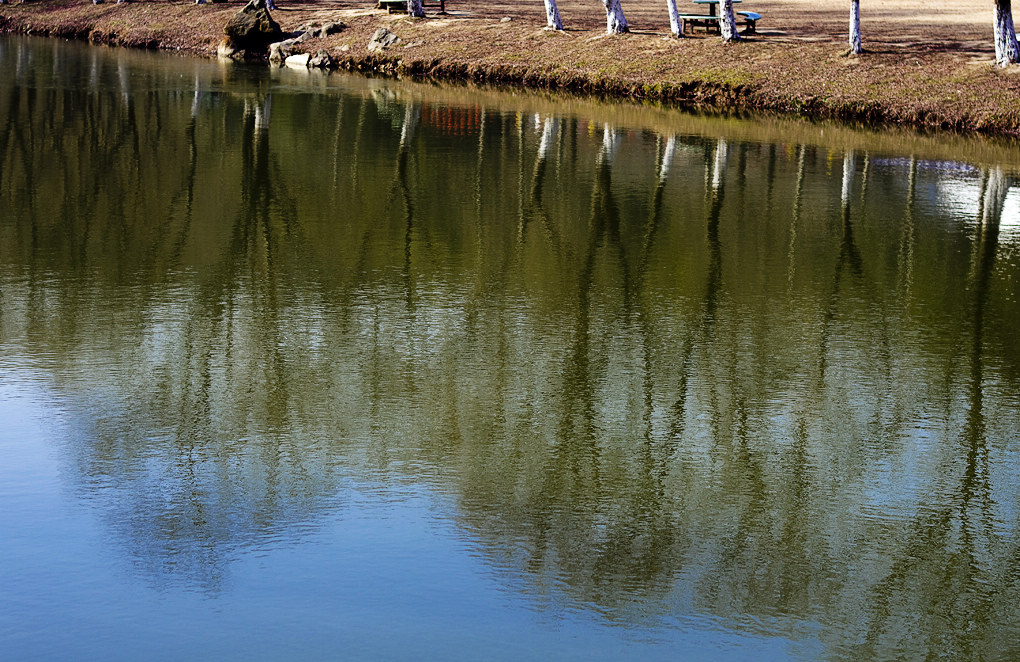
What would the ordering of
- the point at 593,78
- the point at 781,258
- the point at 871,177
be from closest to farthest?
the point at 781,258, the point at 871,177, the point at 593,78

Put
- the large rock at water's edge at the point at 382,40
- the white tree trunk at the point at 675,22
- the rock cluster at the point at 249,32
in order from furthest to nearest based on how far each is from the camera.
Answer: the rock cluster at the point at 249,32 < the large rock at water's edge at the point at 382,40 < the white tree trunk at the point at 675,22

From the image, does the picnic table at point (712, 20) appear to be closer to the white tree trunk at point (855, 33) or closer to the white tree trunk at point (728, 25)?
the white tree trunk at point (728, 25)

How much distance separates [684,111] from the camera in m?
35.2

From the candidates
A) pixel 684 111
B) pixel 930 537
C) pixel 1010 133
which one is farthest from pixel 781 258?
pixel 684 111

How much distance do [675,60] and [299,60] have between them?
16.1m

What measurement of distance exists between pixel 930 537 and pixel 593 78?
104ft

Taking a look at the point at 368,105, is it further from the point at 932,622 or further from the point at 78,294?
the point at 932,622

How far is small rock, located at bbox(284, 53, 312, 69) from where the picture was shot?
47.5 m

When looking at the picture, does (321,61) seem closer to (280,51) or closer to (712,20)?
(280,51)

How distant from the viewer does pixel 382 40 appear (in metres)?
48.1

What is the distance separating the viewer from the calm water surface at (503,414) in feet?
27.4

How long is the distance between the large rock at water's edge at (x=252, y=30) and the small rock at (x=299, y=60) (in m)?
3.21

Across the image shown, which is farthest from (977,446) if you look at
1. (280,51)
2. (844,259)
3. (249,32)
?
(249,32)

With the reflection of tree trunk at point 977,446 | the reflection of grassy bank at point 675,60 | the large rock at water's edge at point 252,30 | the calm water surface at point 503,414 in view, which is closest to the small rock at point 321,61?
the reflection of grassy bank at point 675,60
